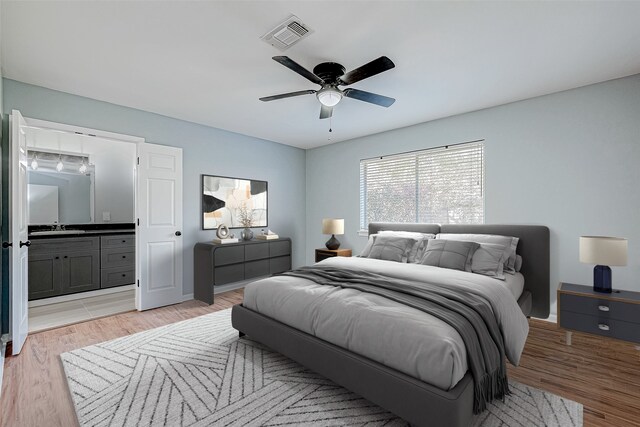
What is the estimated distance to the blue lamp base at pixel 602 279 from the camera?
8.88 ft

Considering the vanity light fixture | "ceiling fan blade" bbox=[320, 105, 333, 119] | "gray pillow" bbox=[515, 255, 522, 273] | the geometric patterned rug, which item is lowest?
the geometric patterned rug

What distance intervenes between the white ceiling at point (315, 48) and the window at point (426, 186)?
0.78m

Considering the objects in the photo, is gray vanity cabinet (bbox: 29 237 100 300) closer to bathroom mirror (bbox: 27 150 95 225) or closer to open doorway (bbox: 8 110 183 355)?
open doorway (bbox: 8 110 183 355)

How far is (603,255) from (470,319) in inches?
72.5

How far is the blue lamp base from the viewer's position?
2707 millimetres

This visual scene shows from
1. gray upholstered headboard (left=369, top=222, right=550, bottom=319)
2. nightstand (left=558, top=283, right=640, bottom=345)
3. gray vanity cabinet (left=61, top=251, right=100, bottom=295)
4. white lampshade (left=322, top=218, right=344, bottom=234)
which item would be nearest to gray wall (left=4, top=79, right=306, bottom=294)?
white lampshade (left=322, top=218, right=344, bottom=234)

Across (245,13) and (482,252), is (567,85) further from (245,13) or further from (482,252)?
(245,13)

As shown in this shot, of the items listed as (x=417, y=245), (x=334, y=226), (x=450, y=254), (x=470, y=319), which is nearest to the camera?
(x=470, y=319)

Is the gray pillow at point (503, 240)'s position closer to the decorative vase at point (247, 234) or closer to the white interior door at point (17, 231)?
the decorative vase at point (247, 234)

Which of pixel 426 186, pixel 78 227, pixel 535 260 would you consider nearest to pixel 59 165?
pixel 78 227

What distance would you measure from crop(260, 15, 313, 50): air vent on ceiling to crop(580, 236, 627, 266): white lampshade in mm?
3098

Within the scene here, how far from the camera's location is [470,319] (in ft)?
5.94

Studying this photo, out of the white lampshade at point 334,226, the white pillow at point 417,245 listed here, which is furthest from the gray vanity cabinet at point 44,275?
the white pillow at point 417,245

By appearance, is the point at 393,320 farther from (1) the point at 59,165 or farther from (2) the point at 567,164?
(1) the point at 59,165
